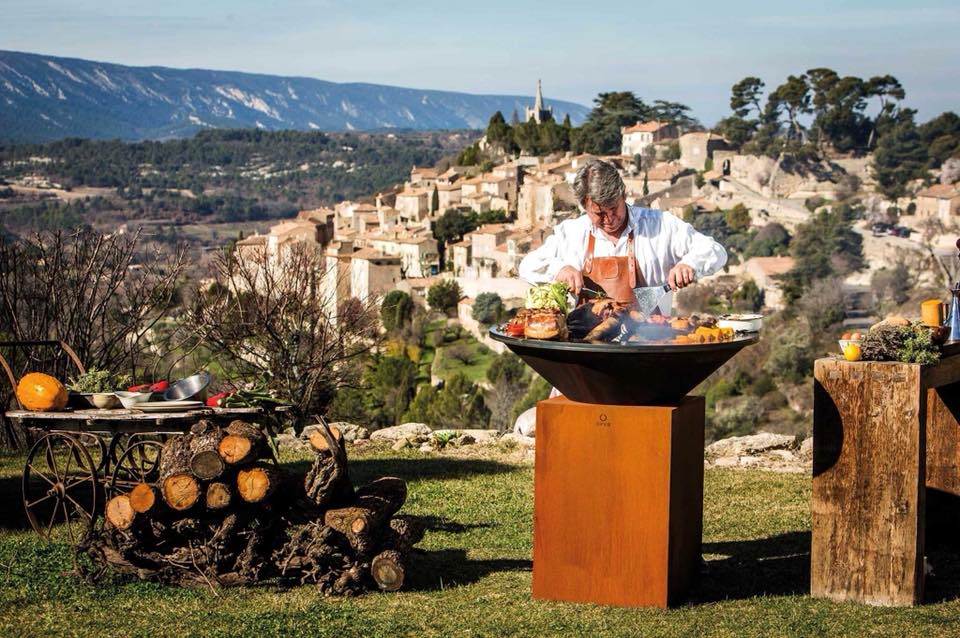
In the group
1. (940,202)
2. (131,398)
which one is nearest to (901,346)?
(131,398)

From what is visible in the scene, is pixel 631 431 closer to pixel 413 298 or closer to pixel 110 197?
pixel 413 298

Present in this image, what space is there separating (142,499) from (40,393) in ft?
2.37

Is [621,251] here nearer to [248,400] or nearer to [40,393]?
[248,400]

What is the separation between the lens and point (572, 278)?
4.50 meters

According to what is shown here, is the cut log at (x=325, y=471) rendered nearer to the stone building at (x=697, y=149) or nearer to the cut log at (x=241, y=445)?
the cut log at (x=241, y=445)

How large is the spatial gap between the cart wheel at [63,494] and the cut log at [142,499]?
28 cm

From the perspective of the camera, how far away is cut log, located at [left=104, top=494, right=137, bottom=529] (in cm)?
422

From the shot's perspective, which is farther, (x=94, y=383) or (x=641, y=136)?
(x=641, y=136)

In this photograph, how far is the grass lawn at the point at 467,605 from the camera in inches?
149

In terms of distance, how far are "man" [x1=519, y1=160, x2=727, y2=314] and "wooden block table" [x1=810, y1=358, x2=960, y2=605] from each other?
0.82m

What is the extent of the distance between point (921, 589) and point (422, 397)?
29.1m

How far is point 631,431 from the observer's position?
3.95m

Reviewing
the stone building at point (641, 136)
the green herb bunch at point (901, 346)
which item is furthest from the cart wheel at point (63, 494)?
the stone building at point (641, 136)

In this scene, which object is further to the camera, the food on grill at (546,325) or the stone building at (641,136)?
the stone building at (641,136)
